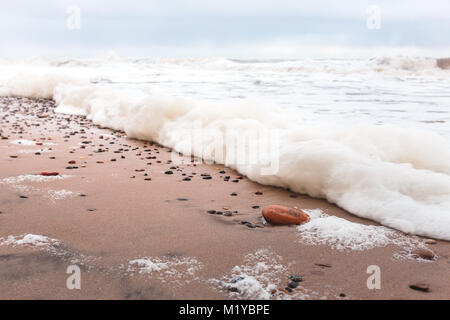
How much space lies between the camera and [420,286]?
6.64 feet

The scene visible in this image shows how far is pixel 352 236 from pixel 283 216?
52 cm

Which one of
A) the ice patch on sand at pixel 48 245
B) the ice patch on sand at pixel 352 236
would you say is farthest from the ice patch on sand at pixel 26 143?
the ice patch on sand at pixel 352 236

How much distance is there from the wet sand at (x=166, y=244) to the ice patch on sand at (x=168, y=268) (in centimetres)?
1

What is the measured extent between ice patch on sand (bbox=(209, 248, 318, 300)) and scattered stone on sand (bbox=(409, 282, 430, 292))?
1.71ft

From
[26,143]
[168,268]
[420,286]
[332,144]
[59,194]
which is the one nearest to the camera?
[420,286]

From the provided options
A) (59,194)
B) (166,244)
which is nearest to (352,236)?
(166,244)

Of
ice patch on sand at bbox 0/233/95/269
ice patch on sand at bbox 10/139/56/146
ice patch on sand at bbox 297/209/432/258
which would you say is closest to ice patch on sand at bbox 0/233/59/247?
ice patch on sand at bbox 0/233/95/269

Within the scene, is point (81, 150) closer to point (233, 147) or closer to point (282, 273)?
point (233, 147)

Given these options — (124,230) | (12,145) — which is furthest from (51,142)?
(124,230)

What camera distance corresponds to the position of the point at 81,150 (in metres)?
5.54

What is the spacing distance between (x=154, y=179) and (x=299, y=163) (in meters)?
1.50

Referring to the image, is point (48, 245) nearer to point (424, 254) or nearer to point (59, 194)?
point (59, 194)

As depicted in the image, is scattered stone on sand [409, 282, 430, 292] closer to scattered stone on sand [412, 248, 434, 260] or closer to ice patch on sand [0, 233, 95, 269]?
scattered stone on sand [412, 248, 434, 260]
